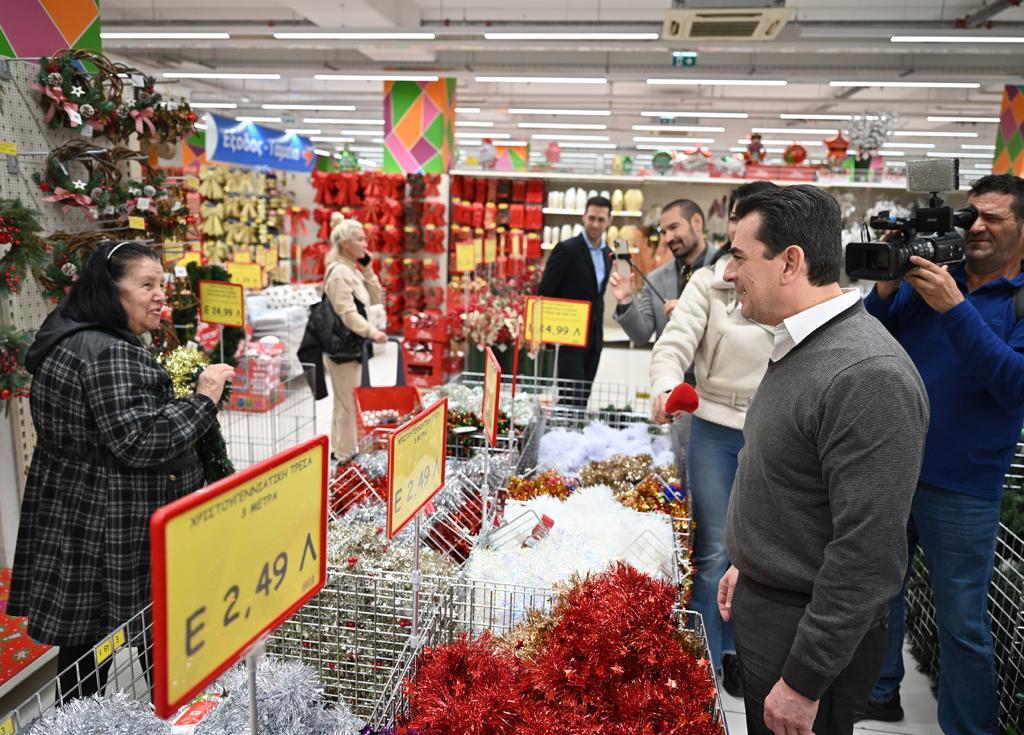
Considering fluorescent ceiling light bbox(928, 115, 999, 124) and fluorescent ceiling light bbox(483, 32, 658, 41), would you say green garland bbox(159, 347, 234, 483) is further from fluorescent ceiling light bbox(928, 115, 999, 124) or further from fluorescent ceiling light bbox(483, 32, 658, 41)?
fluorescent ceiling light bbox(928, 115, 999, 124)

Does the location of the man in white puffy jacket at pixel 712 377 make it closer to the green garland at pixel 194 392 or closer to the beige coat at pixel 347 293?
the green garland at pixel 194 392

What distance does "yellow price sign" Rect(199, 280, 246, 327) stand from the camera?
4.55 m

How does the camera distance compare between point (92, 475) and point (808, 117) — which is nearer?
→ point (92, 475)

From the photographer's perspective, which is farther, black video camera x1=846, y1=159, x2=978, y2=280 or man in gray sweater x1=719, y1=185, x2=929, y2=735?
black video camera x1=846, y1=159, x2=978, y2=280

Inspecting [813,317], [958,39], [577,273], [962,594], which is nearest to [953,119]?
[958,39]

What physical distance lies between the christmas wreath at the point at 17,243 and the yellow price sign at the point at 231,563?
2.34m

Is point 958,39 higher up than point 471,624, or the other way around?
point 958,39

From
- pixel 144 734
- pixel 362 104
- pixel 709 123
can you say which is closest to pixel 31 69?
pixel 144 734

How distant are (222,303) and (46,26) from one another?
5.54ft

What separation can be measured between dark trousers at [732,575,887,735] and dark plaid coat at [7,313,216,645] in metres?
1.55

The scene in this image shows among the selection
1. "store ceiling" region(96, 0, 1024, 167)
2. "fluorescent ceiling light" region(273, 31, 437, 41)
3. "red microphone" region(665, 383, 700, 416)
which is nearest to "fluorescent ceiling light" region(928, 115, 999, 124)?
"store ceiling" region(96, 0, 1024, 167)

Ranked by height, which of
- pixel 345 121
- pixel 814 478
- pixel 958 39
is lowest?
pixel 814 478

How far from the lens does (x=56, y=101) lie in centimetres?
315

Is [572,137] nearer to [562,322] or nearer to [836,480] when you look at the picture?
[562,322]
